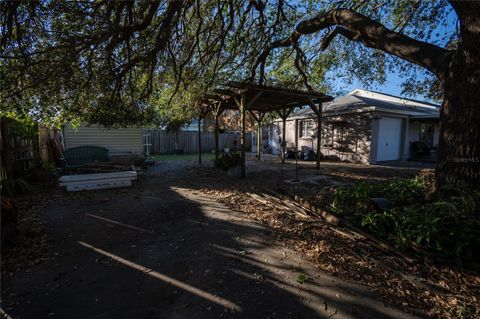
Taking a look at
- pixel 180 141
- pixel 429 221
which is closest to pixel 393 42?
pixel 429 221

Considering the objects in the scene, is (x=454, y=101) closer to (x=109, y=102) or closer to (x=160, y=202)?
(x=160, y=202)

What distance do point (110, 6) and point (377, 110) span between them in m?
11.4

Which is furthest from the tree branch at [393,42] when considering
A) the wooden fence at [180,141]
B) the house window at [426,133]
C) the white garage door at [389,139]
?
the wooden fence at [180,141]

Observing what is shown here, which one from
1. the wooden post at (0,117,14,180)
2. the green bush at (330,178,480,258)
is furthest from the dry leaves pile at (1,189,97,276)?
the green bush at (330,178,480,258)

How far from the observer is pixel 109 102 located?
5883 mm

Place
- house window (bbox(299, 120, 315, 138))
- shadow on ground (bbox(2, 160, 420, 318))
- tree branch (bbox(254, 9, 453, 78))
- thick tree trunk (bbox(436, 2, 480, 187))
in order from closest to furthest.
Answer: shadow on ground (bbox(2, 160, 420, 318)) < thick tree trunk (bbox(436, 2, 480, 187)) < tree branch (bbox(254, 9, 453, 78)) < house window (bbox(299, 120, 315, 138))

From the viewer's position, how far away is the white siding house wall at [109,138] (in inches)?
407

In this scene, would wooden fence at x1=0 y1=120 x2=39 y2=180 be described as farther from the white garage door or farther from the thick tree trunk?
the white garage door

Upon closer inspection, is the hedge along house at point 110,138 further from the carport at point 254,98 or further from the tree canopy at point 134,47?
the carport at point 254,98

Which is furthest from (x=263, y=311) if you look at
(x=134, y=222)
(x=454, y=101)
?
(x=454, y=101)

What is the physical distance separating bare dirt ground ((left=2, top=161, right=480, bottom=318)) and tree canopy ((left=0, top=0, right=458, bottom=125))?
3051mm

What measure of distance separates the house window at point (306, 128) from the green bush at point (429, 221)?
10917 mm

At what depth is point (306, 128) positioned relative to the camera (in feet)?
49.5

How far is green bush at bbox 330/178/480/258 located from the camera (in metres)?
2.74
